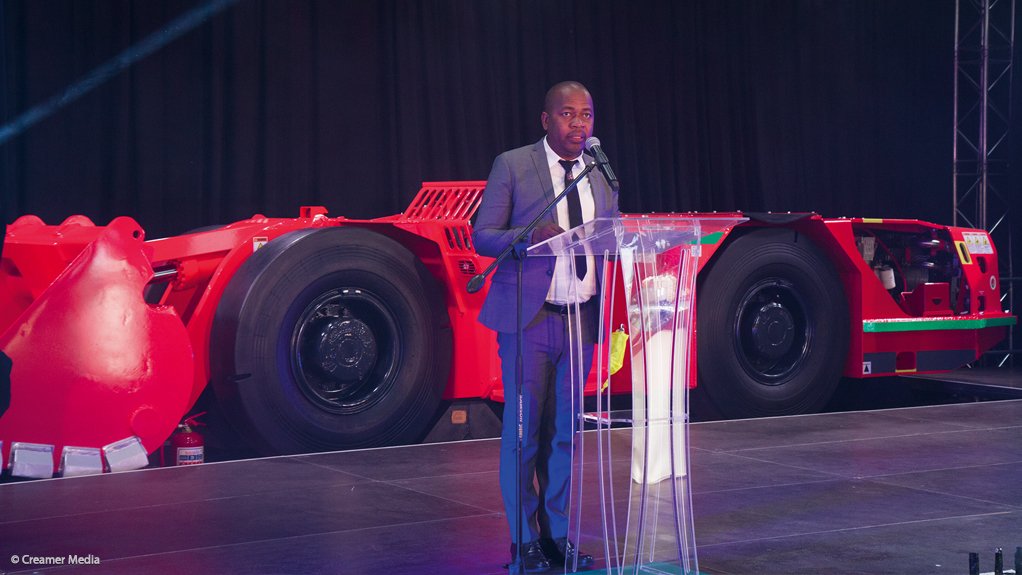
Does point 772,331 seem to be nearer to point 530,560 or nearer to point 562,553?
point 562,553

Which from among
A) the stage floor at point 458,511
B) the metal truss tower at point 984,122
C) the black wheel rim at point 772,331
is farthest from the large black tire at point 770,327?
the metal truss tower at point 984,122

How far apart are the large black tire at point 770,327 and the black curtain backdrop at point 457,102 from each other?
238cm

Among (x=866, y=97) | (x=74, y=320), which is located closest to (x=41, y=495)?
(x=74, y=320)

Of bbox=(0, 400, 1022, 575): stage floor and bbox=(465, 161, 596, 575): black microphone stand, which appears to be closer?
bbox=(465, 161, 596, 575): black microphone stand

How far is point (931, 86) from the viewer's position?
12.0m

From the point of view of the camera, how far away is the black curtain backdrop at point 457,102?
752cm

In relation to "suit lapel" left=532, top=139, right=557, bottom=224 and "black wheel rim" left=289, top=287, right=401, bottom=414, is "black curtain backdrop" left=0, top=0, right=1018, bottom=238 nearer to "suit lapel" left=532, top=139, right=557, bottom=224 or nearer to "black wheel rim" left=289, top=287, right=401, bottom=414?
"black wheel rim" left=289, top=287, right=401, bottom=414

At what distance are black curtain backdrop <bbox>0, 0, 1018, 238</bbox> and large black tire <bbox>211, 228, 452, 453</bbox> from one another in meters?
1.59

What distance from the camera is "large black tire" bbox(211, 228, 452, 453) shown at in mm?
6047

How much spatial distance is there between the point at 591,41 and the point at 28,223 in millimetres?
5046

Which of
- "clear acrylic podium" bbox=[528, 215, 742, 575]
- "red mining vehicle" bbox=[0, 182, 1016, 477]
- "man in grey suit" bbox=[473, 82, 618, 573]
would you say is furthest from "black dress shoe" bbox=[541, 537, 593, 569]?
"red mining vehicle" bbox=[0, 182, 1016, 477]

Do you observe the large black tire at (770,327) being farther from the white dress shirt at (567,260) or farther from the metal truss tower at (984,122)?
the metal truss tower at (984,122)

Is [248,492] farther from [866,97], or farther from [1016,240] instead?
[1016,240]

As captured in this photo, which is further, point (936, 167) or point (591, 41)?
point (936, 167)
